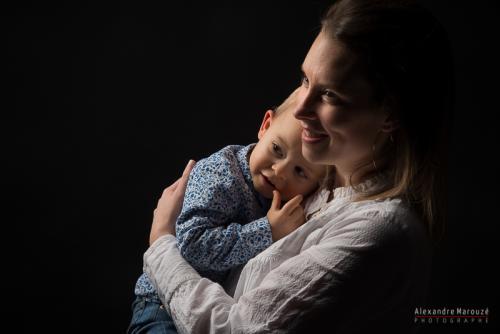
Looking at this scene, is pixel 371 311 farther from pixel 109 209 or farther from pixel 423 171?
pixel 109 209

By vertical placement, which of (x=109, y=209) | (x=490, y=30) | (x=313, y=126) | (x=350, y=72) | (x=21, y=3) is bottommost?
(x=109, y=209)

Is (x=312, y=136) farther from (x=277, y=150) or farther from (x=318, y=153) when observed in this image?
(x=277, y=150)

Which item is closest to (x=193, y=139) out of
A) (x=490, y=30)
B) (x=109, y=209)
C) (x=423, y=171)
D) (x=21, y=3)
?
(x=109, y=209)

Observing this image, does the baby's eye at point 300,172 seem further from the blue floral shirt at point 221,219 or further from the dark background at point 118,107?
the dark background at point 118,107

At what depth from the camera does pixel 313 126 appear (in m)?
1.51

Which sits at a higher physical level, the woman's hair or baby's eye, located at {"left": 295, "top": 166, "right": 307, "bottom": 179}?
the woman's hair

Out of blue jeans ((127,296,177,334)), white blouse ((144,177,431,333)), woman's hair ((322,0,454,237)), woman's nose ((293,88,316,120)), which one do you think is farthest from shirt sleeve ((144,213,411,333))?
blue jeans ((127,296,177,334))

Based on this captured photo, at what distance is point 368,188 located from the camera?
5.19ft

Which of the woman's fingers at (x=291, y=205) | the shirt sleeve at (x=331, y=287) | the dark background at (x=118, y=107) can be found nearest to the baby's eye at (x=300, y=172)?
the woman's fingers at (x=291, y=205)

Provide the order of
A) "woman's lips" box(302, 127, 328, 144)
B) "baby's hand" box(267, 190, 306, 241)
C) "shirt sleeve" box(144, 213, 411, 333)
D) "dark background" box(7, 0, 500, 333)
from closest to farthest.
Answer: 1. "shirt sleeve" box(144, 213, 411, 333)
2. "woman's lips" box(302, 127, 328, 144)
3. "baby's hand" box(267, 190, 306, 241)
4. "dark background" box(7, 0, 500, 333)

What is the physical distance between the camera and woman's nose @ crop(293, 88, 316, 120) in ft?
4.86

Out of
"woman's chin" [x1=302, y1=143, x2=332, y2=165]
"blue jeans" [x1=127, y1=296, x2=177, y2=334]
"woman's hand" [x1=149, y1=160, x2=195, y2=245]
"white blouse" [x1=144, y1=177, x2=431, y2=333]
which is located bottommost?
"blue jeans" [x1=127, y1=296, x2=177, y2=334]

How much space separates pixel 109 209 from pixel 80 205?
0.41 ft

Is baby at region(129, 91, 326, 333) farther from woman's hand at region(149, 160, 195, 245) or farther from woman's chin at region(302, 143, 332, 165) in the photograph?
woman's chin at region(302, 143, 332, 165)
